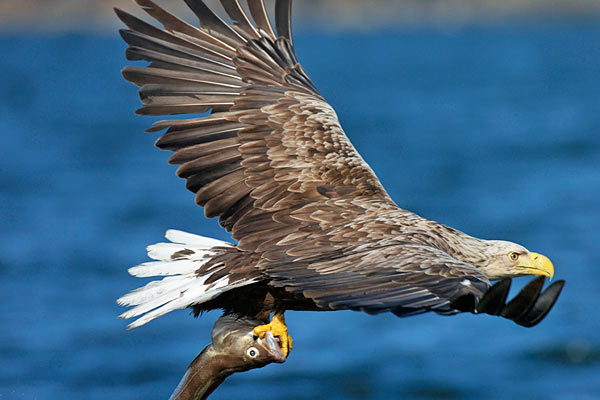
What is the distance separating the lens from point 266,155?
18.7ft

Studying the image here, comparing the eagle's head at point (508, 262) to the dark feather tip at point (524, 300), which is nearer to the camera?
the dark feather tip at point (524, 300)

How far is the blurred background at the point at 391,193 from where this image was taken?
10492 mm

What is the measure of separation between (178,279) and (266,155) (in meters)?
0.88

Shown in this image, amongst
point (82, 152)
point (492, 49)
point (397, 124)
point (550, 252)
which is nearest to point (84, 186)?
point (82, 152)

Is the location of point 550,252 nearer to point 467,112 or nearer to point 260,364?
point 260,364

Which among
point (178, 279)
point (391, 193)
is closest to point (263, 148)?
point (178, 279)

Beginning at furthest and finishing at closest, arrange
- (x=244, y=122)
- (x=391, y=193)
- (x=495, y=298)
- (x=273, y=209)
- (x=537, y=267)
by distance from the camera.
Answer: (x=391, y=193)
(x=244, y=122)
(x=537, y=267)
(x=273, y=209)
(x=495, y=298)

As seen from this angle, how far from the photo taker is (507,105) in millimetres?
38438

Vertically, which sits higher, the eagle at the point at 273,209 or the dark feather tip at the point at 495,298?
the eagle at the point at 273,209

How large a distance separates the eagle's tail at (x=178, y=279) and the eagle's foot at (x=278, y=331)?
220mm

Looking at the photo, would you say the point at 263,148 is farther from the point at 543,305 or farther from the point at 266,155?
the point at 543,305

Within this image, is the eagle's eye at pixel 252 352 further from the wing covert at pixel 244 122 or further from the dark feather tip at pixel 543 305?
the dark feather tip at pixel 543 305

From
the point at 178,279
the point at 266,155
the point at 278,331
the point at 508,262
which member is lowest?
the point at 278,331

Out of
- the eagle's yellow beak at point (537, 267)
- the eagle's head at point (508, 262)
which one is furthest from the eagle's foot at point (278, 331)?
the eagle's yellow beak at point (537, 267)
